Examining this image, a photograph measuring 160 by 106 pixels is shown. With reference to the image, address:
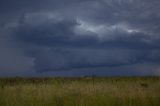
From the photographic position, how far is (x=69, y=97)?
13.9 meters

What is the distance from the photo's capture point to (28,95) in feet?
47.3

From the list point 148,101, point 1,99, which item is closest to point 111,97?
point 148,101

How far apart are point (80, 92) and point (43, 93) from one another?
186 centimetres

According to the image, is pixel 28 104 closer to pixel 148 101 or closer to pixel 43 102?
pixel 43 102

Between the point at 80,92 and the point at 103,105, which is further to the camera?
the point at 80,92

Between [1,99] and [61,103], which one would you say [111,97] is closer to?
[61,103]

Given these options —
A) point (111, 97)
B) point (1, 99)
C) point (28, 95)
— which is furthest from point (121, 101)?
point (1, 99)

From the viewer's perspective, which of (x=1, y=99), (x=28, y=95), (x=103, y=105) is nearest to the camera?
(x=103, y=105)

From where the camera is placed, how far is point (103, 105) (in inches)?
492

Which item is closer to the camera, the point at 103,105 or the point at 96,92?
the point at 103,105

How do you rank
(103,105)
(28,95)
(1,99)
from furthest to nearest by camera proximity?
1. (28,95)
2. (1,99)
3. (103,105)

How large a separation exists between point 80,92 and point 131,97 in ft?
8.89

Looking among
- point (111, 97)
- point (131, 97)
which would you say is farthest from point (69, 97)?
point (131, 97)

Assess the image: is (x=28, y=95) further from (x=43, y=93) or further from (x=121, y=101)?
(x=121, y=101)
